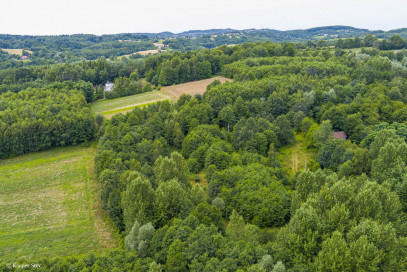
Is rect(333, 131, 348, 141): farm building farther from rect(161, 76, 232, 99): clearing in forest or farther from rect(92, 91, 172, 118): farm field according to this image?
rect(92, 91, 172, 118): farm field

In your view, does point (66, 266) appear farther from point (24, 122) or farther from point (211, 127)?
point (24, 122)

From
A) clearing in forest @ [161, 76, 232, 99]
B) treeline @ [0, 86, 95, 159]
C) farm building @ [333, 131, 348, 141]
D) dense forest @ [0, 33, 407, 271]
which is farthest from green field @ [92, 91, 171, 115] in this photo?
farm building @ [333, 131, 348, 141]

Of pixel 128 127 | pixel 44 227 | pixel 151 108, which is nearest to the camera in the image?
pixel 44 227

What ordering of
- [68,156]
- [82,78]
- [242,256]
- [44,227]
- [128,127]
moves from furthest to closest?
[82,78] → [68,156] → [128,127] → [44,227] → [242,256]

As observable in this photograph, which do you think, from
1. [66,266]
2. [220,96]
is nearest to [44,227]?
[66,266]

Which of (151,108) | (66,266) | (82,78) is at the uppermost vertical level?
(82,78)

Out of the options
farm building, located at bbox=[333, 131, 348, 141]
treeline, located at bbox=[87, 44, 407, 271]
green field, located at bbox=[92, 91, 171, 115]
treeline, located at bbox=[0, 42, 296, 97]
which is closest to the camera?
treeline, located at bbox=[87, 44, 407, 271]

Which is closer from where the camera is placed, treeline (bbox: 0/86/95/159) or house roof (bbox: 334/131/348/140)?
house roof (bbox: 334/131/348/140)
